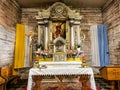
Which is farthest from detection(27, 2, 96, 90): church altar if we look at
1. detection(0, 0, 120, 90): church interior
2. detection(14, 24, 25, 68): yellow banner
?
detection(14, 24, 25, 68): yellow banner

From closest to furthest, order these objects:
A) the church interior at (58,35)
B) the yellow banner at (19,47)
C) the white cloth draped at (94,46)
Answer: the church interior at (58,35), the yellow banner at (19,47), the white cloth draped at (94,46)

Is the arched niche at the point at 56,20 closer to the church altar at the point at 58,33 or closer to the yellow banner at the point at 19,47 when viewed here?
the church altar at the point at 58,33

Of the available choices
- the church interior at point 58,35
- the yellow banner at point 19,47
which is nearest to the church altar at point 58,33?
the church interior at point 58,35

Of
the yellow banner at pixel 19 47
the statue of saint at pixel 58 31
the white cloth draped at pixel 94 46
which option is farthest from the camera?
the white cloth draped at pixel 94 46

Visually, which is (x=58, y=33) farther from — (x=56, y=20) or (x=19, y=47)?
(x=19, y=47)

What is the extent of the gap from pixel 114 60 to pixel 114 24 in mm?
1607

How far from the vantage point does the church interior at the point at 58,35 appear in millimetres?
6055

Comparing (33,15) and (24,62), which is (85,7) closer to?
(33,15)

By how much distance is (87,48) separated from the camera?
26.0ft

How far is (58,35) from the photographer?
283 inches

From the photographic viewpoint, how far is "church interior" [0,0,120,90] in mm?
6055

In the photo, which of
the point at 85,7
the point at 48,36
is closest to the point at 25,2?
the point at 48,36

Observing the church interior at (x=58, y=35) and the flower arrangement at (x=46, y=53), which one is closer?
the church interior at (x=58, y=35)

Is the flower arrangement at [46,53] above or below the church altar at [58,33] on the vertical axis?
below
